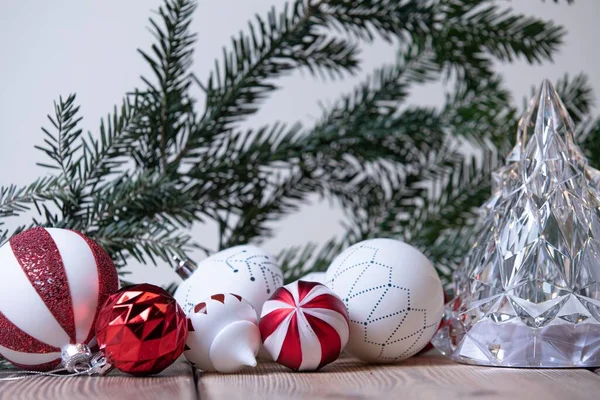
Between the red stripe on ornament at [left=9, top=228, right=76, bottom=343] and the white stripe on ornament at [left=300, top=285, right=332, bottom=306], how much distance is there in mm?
172

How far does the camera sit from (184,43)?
27.3 inches

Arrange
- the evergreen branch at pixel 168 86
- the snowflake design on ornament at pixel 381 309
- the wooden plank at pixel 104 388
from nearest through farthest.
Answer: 1. the wooden plank at pixel 104 388
2. the snowflake design on ornament at pixel 381 309
3. the evergreen branch at pixel 168 86

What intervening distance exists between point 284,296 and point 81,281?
15cm

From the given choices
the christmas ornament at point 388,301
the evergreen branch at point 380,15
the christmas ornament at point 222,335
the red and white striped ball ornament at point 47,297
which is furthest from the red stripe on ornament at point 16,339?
the evergreen branch at point 380,15

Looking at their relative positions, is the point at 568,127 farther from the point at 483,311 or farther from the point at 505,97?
the point at 505,97

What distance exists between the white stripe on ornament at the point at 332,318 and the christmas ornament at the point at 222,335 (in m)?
0.05

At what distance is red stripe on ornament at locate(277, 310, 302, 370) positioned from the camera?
0.51 meters

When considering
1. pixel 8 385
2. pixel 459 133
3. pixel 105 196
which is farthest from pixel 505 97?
pixel 8 385

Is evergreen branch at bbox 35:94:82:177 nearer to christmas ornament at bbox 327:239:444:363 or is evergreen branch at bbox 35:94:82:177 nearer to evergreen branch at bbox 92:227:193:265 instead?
evergreen branch at bbox 92:227:193:265

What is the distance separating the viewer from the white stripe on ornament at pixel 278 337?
51 cm

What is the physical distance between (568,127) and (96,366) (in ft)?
1.39

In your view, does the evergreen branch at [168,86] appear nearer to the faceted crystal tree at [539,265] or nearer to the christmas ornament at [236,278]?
the christmas ornament at [236,278]

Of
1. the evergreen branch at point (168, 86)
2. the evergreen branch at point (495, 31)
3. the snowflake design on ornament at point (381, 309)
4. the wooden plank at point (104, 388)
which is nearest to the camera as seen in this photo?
the wooden plank at point (104, 388)

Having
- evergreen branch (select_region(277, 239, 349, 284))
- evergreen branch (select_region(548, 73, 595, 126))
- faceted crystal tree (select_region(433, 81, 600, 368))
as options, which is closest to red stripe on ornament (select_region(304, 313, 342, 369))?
faceted crystal tree (select_region(433, 81, 600, 368))
